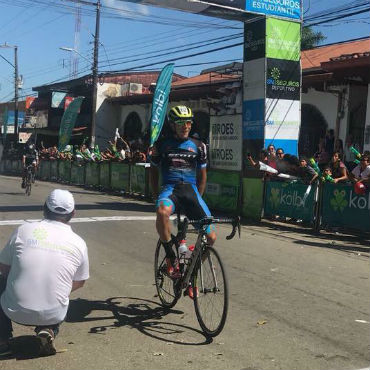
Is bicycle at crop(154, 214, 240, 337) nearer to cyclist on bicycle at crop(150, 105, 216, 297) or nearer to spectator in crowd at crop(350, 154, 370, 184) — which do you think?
cyclist on bicycle at crop(150, 105, 216, 297)

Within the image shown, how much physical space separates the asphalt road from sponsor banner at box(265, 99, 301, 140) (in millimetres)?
5494

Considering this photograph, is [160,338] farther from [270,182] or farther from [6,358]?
[270,182]

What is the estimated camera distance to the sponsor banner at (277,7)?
13949 mm

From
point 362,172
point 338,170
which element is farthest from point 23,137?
point 362,172

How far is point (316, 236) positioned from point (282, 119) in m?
4.47

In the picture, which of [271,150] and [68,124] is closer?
[271,150]

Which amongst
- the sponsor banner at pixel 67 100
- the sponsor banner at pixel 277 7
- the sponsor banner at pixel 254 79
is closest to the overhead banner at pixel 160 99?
the sponsor banner at pixel 254 79

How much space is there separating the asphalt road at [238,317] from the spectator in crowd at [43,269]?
42 cm

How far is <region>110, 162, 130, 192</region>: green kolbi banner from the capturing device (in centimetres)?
1930

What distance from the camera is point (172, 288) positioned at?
521 centimetres

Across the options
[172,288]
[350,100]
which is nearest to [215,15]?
[350,100]

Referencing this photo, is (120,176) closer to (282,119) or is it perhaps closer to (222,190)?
(222,190)

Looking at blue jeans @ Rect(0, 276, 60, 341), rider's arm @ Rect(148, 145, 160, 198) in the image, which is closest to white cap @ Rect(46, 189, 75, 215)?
blue jeans @ Rect(0, 276, 60, 341)

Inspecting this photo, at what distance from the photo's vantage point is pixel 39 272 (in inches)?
144
